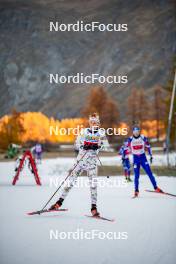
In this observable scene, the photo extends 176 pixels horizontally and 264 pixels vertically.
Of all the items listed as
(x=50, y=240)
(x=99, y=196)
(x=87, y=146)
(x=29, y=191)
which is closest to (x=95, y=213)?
(x=87, y=146)

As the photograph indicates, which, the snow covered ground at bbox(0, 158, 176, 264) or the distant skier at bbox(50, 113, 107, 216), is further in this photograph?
the distant skier at bbox(50, 113, 107, 216)

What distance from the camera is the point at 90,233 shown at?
306 inches

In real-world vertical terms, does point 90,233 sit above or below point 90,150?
below

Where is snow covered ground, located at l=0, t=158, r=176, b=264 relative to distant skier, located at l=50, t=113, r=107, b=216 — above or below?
below

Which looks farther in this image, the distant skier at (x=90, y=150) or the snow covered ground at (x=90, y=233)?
the distant skier at (x=90, y=150)

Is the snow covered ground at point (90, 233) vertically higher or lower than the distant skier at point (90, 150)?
lower

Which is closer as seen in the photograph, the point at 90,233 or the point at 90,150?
→ the point at 90,233

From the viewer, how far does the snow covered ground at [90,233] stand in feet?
19.9

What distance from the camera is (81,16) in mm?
8898

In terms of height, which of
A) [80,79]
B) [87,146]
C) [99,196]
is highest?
[80,79]

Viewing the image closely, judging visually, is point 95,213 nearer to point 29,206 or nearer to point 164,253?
point 29,206

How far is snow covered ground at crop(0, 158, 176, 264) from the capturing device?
6.05m

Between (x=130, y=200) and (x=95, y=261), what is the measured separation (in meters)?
7.06

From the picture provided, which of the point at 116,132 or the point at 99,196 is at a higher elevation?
the point at 116,132
